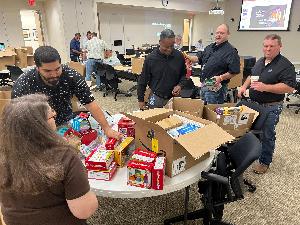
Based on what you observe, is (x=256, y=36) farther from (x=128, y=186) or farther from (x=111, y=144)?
(x=128, y=186)

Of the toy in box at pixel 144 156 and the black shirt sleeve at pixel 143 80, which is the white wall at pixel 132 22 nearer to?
the black shirt sleeve at pixel 143 80

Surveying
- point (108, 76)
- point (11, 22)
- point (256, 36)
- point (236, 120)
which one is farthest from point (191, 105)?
point (11, 22)

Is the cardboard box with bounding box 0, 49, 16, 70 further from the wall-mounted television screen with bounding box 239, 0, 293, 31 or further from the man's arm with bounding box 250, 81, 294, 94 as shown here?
the wall-mounted television screen with bounding box 239, 0, 293, 31

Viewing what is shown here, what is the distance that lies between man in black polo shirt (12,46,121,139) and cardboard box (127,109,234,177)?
289mm

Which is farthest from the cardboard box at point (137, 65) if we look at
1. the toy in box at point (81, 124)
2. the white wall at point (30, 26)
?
the white wall at point (30, 26)

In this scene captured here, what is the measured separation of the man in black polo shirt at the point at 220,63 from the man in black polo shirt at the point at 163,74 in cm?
49

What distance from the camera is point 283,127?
4070 mm

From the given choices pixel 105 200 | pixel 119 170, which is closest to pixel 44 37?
pixel 105 200

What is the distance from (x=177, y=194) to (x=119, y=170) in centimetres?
109

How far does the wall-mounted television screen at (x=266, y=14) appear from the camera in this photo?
325 inches

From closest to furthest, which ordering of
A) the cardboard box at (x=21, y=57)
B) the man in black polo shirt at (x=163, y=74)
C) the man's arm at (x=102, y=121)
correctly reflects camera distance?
the man's arm at (x=102, y=121) → the man in black polo shirt at (x=163, y=74) → the cardboard box at (x=21, y=57)

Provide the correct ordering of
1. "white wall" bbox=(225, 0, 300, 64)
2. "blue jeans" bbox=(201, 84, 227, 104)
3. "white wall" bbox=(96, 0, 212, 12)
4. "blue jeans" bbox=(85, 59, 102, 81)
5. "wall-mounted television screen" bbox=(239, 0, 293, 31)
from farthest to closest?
"white wall" bbox=(96, 0, 212, 12) → "white wall" bbox=(225, 0, 300, 64) → "wall-mounted television screen" bbox=(239, 0, 293, 31) → "blue jeans" bbox=(85, 59, 102, 81) → "blue jeans" bbox=(201, 84, 227, 104)

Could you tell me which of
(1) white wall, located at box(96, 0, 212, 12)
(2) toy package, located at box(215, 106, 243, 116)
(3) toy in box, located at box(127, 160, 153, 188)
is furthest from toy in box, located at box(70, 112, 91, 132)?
(1) white wall, located at box(96, 0, 212, 12)

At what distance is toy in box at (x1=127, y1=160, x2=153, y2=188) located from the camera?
1.29 metres
